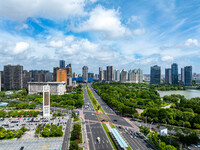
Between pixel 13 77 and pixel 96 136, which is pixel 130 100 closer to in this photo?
pixel 96 136

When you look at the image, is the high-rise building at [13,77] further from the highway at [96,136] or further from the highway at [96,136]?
the highway at [96,136]

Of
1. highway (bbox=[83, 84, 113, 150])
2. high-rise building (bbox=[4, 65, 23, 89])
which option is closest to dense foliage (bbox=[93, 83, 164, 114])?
highway (bbox=[83, 84, 113, 150])

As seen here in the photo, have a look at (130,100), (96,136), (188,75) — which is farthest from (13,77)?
(188,75)

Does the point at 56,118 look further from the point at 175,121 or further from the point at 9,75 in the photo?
the point at 9,75

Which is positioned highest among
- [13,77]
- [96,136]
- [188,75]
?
[188,75]

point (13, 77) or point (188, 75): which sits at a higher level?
point (188, 75)

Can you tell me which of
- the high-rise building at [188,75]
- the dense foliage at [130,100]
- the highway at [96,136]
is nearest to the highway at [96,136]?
the highway at [96,136]

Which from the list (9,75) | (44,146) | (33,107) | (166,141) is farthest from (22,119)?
(9,75)

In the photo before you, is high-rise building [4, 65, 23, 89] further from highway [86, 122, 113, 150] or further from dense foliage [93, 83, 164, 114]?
highway [86, 122, 113, 150]
